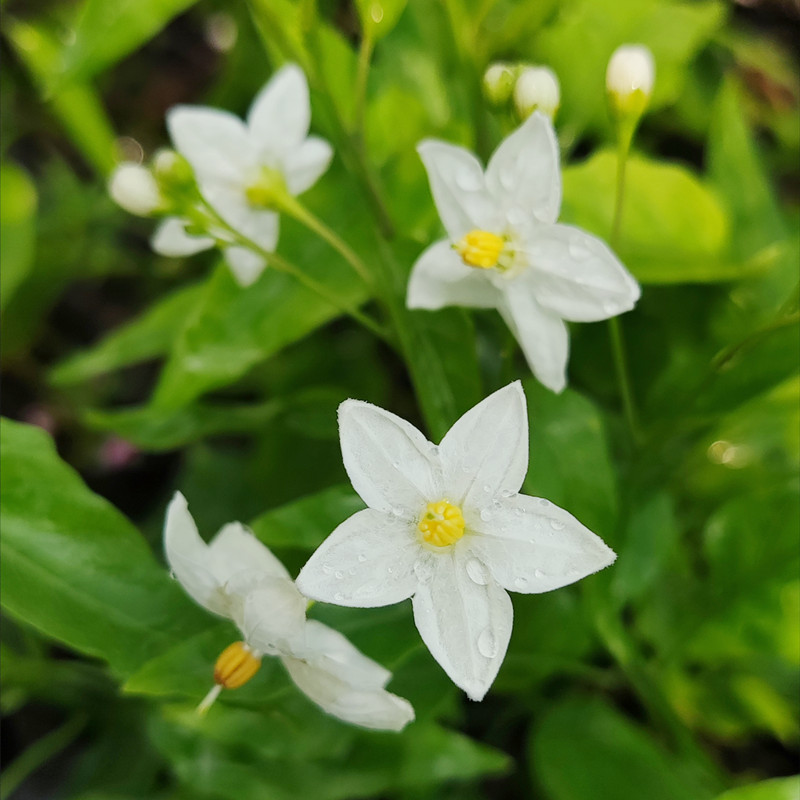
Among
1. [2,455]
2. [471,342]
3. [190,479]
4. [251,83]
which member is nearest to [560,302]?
[471,342]

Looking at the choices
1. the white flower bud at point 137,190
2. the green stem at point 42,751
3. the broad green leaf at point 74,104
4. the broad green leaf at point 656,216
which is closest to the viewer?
the white flower bud at point 137,190

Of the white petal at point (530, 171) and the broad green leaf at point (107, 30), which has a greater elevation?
the broad green leaf at point (107, 30)

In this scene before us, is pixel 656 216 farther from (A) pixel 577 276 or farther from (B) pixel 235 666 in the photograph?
(B) pixel 235 666

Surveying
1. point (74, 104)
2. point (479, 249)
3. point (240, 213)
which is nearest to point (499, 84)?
point (479, 249)

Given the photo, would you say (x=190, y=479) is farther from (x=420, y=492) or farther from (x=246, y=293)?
(x=420, y=492)

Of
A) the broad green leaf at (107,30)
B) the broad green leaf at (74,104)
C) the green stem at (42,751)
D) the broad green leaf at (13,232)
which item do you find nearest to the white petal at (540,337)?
the broad green leaf at (107,30)

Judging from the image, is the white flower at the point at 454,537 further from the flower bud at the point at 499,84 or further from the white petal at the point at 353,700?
the flower bud at the point at 499,84

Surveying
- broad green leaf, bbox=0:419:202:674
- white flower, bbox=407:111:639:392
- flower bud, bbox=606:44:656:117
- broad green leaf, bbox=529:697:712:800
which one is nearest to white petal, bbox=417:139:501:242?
white flower, bbox=407:111:639:392
